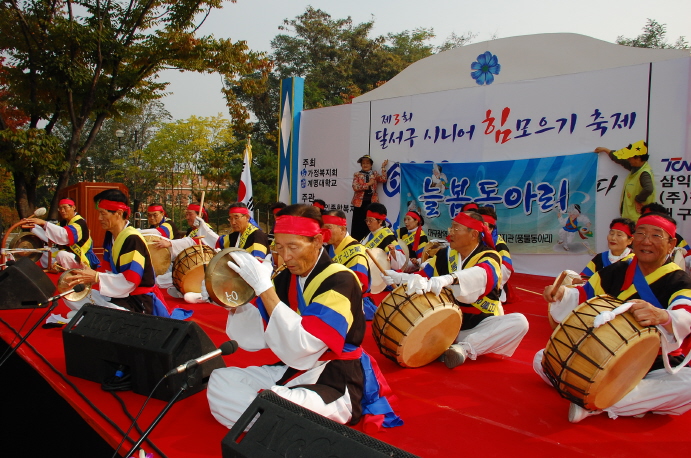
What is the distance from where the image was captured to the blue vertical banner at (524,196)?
756cm

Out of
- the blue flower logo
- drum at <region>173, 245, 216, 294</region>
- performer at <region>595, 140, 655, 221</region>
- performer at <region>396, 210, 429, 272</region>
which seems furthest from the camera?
the blue flower logo

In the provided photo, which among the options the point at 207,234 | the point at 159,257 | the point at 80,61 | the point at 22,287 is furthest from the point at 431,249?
the point at 80,61

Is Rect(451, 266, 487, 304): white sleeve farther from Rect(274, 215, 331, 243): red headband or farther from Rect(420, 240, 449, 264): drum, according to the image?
Rect(420, 240, 449, 264): drum

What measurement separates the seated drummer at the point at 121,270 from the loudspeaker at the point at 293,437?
2583mm

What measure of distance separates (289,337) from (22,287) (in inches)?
182

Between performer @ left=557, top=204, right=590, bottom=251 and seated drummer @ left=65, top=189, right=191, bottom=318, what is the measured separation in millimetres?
5976

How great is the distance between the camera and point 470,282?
3652 millimetres

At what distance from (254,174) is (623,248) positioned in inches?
574

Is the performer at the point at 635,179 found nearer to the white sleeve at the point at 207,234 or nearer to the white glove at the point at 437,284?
the white glove at the point at 437,284

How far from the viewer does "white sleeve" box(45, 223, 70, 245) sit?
259 inches

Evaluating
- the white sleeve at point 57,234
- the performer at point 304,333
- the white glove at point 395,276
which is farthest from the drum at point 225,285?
the white sleeve at point 57,234

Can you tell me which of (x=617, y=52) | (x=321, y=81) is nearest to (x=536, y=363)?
(x=617, y=52)

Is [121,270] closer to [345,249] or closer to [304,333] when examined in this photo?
[345,249]

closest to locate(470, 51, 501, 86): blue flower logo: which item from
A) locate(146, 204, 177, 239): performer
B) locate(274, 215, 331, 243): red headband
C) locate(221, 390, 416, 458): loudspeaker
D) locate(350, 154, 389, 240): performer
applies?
locate(350, 154, 389, 240): performer
